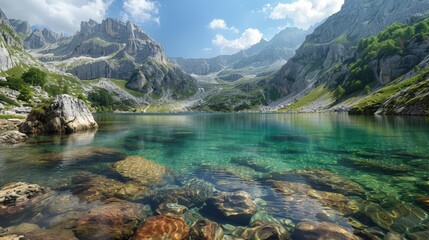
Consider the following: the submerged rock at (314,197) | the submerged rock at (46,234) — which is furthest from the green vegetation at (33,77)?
the submerged rock at (314,197)

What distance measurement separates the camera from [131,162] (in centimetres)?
2336

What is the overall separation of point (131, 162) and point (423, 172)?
83.0 feet

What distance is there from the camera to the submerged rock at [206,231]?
32.7ft

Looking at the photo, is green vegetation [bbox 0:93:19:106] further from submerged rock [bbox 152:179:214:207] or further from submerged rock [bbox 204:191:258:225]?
submerged rock [bbox 204:191:258:225]

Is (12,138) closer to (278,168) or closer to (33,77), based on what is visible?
(278,168)

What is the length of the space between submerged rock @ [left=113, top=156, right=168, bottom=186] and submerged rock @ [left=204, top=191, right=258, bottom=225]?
Answer: 5759 mm

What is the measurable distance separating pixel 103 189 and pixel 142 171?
4.87m

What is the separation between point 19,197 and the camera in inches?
528

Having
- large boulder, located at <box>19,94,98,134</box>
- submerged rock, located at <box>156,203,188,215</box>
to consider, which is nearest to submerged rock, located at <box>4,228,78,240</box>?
submerged rock, located at <box>156,203,188,215</box>

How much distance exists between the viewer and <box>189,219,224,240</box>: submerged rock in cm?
997

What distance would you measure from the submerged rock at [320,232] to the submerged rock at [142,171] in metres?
10.9

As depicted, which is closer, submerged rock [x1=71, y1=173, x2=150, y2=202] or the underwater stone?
the underwater stone

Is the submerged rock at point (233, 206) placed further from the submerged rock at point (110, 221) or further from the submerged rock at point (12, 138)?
the submerged rock at point (12, 138)

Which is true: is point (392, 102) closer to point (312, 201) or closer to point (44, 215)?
point (312, 201)
